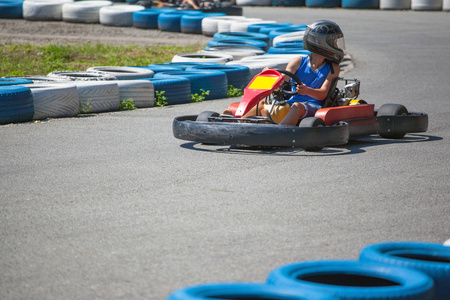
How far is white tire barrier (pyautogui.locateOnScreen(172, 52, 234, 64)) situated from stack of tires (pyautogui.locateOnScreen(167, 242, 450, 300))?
7.28 m

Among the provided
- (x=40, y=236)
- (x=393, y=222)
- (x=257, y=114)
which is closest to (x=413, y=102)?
(x=257, y=114)

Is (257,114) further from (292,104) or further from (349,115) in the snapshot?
(349,115)

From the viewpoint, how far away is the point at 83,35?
1578cm

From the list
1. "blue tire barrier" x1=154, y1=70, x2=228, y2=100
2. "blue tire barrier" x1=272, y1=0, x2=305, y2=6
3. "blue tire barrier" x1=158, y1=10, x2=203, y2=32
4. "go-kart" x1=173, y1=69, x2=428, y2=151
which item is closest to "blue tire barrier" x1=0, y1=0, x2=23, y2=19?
"blue tire barrier" x1=158, y1=10, x2=203, y2=32

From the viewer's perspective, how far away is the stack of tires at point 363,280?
7.46 ft

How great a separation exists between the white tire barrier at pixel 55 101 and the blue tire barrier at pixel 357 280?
4.74 metres

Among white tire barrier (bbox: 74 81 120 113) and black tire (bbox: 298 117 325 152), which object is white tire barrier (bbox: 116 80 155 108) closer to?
white tire barrier (bbox: 74 81 120 113)

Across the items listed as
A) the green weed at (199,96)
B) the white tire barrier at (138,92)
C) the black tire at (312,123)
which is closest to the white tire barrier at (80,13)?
the green weed at (199,96)

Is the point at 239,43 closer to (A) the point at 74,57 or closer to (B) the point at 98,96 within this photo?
(A) the point at 74,57

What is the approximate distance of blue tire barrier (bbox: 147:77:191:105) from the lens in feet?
25.8

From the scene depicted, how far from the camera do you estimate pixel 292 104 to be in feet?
18.4

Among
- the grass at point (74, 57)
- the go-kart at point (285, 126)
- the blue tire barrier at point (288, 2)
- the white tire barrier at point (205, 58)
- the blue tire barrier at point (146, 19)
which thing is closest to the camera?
the go-kart at point (285, 126)

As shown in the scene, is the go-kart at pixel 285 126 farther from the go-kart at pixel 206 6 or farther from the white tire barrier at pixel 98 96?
the go-kart at pixel 206 6

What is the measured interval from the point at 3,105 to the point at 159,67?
9.56ft
